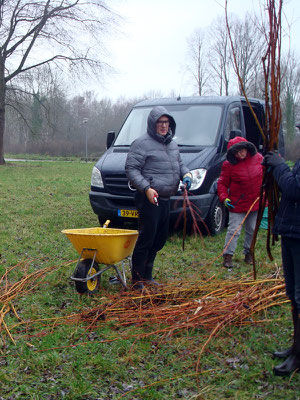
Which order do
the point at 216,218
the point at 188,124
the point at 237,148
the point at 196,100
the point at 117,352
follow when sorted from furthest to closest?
the point at 196,100 < the point at 188,124 < the point at 216,218 < the point at 237,148 < the point at 117,352

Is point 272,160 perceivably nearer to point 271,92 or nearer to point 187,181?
point 271,92

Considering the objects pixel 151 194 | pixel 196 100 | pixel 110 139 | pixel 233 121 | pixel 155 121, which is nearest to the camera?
pixel 151 194

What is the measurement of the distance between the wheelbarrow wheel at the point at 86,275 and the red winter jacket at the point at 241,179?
6.88ft

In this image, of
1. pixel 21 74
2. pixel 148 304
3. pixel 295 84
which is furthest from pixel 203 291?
pixel 295 84

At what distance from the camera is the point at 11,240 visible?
24.8 ft

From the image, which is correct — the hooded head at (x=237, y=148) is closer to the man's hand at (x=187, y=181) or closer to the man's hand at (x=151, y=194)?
the man's hand at (x=187, y=181)

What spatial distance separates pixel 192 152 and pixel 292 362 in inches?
189

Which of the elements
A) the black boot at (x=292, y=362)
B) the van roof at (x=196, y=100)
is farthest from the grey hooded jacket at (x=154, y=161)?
the van roof at (x=196, y=100)

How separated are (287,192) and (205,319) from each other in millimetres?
1588

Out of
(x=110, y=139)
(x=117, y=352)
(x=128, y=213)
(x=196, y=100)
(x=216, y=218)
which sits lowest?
(x=117, y=352)

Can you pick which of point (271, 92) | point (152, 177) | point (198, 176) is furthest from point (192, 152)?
point (271, 92)

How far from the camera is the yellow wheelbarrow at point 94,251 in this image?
473 centimetres

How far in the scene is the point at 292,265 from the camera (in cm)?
336

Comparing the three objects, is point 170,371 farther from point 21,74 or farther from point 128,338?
point 21,74
